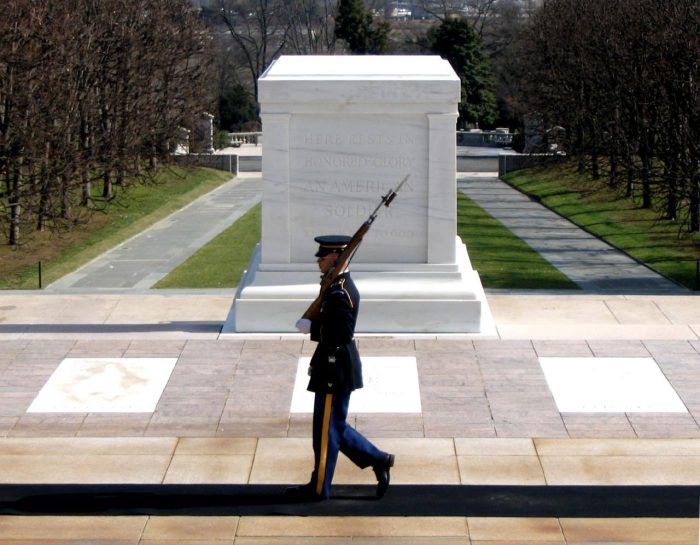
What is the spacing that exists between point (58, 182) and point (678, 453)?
920 inches

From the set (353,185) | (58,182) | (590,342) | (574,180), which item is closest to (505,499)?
(590,342)

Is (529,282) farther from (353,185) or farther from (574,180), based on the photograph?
(574,180)

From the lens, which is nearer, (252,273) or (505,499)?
(505,499)

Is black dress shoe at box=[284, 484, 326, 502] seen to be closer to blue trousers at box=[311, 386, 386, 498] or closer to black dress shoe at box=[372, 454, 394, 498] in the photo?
blue trousers at box=[311, 386, 386, 498]

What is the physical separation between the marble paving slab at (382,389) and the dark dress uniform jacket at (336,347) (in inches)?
70.3

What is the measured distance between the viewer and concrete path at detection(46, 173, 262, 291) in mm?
22031

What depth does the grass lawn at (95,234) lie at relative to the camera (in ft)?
77.9

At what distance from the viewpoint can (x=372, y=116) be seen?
10.8 m

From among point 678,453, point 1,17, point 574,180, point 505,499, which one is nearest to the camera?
point 505,499

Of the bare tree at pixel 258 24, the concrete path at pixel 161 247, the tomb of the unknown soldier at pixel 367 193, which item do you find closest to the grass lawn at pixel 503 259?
the concrete path at pixel 161 247

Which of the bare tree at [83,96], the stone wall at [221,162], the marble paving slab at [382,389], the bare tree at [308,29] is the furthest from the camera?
the bare tree at [308,29]

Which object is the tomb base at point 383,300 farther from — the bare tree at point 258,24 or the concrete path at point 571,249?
the bare tree at point 258,24

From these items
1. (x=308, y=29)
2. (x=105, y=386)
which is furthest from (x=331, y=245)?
(x=308, y=29)

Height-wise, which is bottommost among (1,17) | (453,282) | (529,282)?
(529,282)
